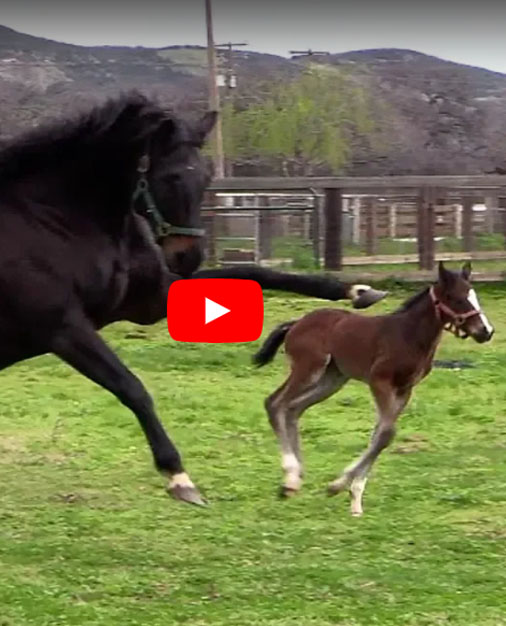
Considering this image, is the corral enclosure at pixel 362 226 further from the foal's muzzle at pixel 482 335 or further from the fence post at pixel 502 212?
the foal's muzzle at pixel 482 335

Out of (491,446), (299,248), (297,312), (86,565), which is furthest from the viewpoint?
(299,248)

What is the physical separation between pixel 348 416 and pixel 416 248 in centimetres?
716

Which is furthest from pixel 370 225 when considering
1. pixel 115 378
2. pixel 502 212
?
pixel 115 378

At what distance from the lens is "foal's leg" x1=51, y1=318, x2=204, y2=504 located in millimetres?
4973

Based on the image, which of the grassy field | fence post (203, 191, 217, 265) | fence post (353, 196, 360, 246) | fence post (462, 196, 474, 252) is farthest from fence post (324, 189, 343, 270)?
the grassy field

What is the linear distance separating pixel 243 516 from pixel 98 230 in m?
1.60

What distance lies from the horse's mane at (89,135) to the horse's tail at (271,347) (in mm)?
2085

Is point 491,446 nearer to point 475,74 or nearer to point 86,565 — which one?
point 86,565

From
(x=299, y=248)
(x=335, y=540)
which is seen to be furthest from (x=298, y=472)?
(x=299, y=248)

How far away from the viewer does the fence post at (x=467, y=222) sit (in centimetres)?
1586

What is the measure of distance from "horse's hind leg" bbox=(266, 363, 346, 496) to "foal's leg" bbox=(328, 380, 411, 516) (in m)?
0.41

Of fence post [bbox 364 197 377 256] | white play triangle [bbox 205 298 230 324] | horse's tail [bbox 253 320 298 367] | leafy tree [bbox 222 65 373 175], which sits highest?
white play triangle [bbox 205 298 230 324]

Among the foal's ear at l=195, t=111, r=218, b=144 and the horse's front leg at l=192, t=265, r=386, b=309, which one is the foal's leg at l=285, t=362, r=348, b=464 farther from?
the foal's ear at l=195, t=111, r=218, b=144

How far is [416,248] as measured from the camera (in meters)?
15.6
